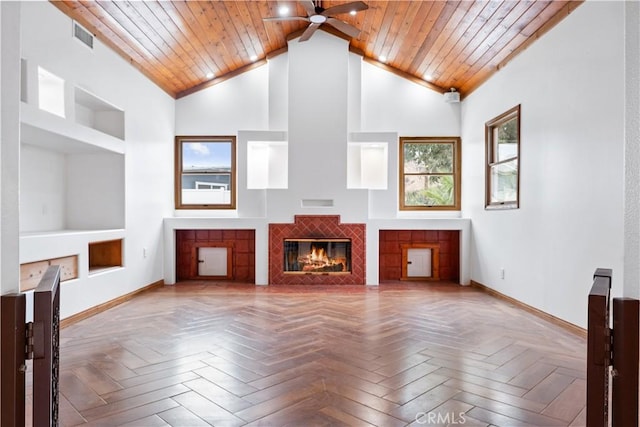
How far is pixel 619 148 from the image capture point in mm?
2762

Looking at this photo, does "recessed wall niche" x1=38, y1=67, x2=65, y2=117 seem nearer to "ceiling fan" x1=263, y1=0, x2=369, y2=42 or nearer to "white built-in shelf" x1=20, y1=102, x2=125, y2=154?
"white built-in shelf" x1=20, y1=102, x2=125, y2=154

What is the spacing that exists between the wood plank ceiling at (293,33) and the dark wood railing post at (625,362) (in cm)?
343

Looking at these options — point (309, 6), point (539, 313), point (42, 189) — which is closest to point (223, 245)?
point (42, 189)

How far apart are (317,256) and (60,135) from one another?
3582mm

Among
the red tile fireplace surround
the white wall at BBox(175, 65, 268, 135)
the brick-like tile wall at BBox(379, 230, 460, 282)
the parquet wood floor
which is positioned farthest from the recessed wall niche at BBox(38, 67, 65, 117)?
the brick-like tile wall at BBox(379, 230, 460, 282)

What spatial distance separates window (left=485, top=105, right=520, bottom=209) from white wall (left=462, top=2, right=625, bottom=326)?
12 centimetres

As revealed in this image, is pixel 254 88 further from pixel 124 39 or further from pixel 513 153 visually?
pixel 513 153

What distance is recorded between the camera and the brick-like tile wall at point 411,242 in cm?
604

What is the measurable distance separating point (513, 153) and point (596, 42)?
62.4 inches

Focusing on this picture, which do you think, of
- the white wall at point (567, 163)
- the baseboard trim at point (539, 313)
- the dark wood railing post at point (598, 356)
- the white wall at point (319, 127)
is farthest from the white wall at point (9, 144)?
the white wall at point (319, 127)

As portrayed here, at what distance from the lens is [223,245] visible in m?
6.02

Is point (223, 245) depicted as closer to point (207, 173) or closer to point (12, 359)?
point (207, 173)

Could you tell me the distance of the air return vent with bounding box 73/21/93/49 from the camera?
3601mm

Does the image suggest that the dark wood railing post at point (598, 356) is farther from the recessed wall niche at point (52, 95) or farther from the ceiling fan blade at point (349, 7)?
the recessed wall niche at point (52, 95)
